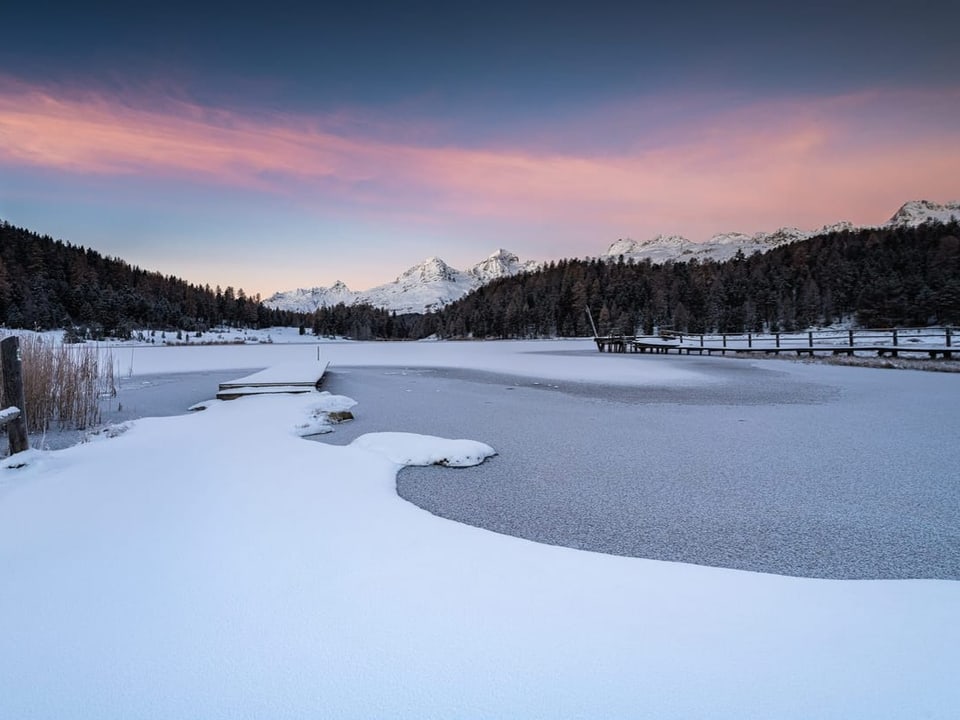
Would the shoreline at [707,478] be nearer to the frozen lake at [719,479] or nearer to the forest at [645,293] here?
the frozen lake at [719,479]

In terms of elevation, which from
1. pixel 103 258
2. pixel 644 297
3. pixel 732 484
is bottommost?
pixel 732 484

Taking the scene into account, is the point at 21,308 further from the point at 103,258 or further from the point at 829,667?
the point at 829,667

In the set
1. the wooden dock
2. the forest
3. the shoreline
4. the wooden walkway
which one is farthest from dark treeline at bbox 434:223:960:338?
the shoreline

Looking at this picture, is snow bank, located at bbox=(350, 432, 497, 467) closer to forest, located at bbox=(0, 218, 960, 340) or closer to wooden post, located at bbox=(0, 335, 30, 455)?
wooden post, located at bbox=(0, 335, 30, 455)

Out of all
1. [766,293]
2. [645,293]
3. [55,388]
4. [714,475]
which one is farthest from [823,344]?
[645,293]

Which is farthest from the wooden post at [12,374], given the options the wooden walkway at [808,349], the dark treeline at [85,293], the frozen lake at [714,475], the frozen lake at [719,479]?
the dark treeline at [85,293]

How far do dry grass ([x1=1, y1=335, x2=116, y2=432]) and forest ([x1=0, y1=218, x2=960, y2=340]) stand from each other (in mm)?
55671

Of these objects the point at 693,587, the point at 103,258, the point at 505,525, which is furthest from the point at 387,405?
the point at 103,258

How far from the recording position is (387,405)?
841cm

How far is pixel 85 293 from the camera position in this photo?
257 ft

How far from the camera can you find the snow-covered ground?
1507 millimetres

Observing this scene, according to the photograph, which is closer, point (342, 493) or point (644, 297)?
point (342, 493)

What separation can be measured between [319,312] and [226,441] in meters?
132

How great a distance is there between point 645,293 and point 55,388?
288 ft
